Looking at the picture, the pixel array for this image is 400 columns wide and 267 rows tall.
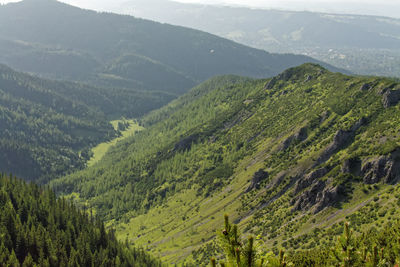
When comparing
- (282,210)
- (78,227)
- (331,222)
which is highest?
(331,222)

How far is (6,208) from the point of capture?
167m

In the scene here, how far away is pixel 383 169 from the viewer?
159 m

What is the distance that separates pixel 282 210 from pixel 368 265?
180280 millimetres

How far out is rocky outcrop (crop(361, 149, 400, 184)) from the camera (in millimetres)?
154450

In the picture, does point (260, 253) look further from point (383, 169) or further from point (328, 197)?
point (383, 169)

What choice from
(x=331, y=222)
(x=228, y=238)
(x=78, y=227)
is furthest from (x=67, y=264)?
(x=228, y=238)

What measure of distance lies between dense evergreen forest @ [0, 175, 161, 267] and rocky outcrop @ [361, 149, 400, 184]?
127243 mm

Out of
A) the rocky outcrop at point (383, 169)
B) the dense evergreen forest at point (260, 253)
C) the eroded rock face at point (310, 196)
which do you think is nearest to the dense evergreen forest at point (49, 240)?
the eroded rock face at point (310, 196)

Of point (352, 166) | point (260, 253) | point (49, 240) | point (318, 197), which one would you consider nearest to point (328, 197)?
point (318, 197)

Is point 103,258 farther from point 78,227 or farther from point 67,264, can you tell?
point 78,227

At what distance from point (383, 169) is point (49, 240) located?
16337 cm

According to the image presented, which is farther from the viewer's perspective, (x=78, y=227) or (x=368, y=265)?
(x=78, y=227)

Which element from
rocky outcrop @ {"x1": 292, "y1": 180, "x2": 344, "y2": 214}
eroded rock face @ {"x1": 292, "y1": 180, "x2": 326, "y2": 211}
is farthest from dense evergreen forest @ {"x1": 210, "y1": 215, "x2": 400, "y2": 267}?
eroded rock face @ {"x1": 292, "y1": 180, "x2": 326, "y2": 211}

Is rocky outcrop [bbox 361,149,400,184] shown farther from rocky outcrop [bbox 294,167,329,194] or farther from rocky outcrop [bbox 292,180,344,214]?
rocky outcrop [bbox 294,167,329,194]
